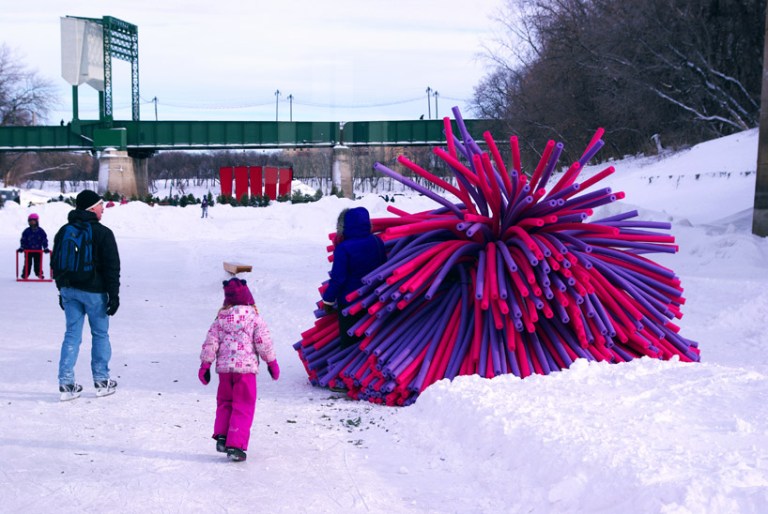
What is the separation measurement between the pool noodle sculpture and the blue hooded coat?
0.52 ft

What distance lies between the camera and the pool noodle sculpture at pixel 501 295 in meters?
7.31

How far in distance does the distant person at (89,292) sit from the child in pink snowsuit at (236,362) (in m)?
1.76

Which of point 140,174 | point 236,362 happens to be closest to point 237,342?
point 236,362

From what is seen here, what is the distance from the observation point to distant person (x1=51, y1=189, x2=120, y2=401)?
7398mm

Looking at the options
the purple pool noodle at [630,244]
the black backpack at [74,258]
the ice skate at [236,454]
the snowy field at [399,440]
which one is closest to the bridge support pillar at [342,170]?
the snowy field at [399,440]

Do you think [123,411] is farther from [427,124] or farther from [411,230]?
[427,124]

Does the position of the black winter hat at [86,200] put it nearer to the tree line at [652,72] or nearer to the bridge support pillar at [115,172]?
the tree line at [652,72]

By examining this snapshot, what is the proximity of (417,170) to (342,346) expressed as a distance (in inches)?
78.4

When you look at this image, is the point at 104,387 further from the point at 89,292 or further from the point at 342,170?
the point at 342,170

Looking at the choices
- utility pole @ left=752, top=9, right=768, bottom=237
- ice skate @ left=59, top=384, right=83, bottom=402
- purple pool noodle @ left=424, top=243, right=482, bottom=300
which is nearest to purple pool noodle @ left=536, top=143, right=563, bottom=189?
purple pool noodle @ left=424, top=243, right=482, bottom=300

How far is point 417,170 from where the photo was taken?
876cm

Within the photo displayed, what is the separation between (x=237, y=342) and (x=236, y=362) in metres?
0.15

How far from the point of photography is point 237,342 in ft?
19.7

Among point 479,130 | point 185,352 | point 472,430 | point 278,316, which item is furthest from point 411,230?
point 479,130
